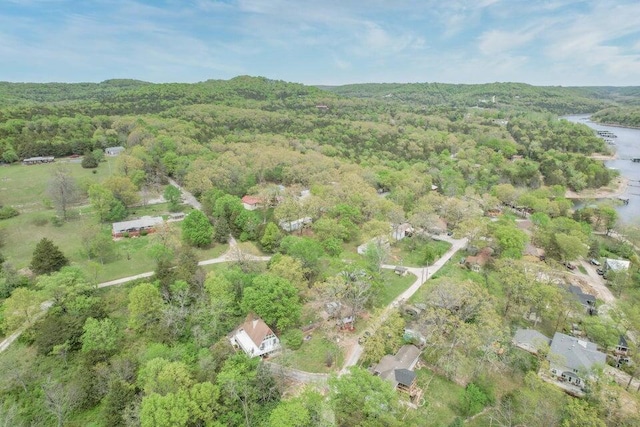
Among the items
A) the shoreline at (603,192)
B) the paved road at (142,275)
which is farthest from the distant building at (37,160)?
the shoreline at (603,192)

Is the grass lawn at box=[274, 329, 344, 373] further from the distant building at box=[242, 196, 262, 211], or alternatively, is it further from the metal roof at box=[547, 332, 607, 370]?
the distant building at box=[242, 196, 262, 211]

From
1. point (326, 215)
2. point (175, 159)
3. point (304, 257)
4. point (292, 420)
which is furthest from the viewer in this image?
point (175, 159)

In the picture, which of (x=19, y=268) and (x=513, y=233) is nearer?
(x=19, y=268)

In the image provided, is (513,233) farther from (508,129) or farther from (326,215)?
(508,129)

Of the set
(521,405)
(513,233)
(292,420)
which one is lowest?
(521,405)

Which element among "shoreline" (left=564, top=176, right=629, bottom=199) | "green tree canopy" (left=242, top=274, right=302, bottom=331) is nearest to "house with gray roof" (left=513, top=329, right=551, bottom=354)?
"green tree canopy" (left=242, top=274, right=302, bottom=331)

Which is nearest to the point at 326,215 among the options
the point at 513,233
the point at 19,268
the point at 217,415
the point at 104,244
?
the point at 513,233

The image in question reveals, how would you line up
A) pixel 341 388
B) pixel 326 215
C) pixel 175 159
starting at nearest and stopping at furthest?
pixel 341 388 < pixel 326 215 < pixel 175 159
